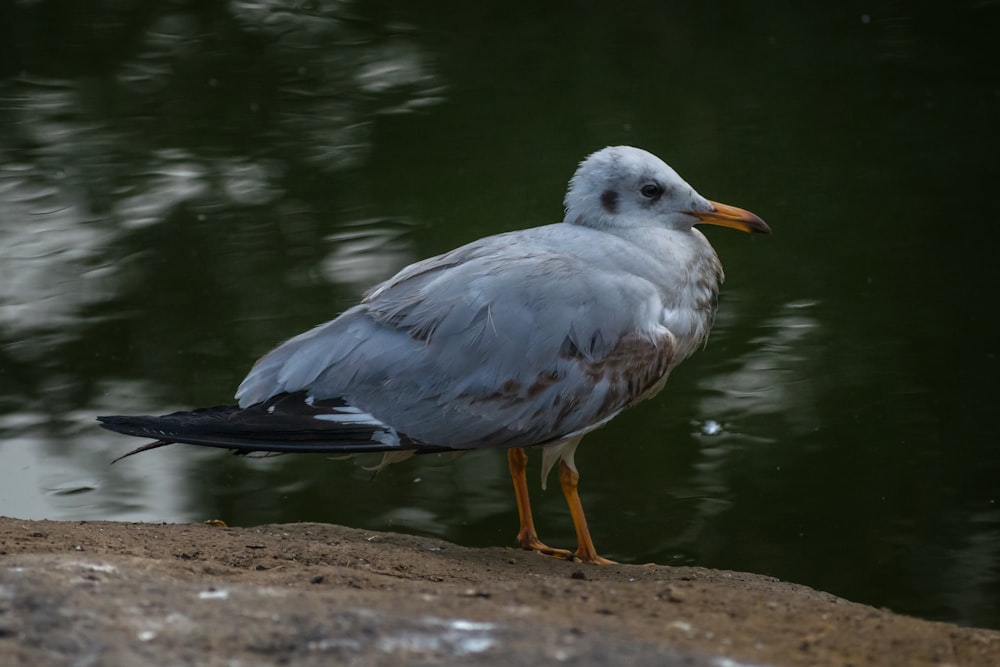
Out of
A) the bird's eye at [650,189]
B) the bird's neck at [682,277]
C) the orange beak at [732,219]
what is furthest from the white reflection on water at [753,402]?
the bird's eye at [650,189]

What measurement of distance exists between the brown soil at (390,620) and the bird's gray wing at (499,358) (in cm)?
57

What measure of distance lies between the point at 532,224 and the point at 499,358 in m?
3.44

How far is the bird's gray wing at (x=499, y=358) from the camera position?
440 centimetres

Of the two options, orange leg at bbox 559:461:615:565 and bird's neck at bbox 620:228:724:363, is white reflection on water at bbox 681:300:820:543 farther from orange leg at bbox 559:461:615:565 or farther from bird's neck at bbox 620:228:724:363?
bird's neck at bbox 620:228:724:363

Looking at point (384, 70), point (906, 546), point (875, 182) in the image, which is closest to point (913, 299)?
point (875, 182)

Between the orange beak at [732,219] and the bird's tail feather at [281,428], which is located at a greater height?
the orange beak at [732,219]

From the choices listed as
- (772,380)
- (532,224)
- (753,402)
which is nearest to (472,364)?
(753,402)

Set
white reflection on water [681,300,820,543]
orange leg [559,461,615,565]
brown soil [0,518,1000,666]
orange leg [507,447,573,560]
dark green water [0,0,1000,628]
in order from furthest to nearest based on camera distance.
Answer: white reflection on water [681,300,820,543] < dark green water [0,0,1000,628] < orange leg [507,447,573,560] < orange leg [559,461,615,565] < brown soil [0,518,1000,666]

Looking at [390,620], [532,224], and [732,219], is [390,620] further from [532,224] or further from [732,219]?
[532,224]

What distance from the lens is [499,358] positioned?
4.42 meters

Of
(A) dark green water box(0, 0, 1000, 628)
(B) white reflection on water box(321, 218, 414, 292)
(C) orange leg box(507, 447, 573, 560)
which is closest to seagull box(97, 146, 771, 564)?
(C) orange leg box(507, 447, 573, 560)

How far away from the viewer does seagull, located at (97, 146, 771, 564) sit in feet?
14.2

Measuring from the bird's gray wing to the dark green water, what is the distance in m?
1.13

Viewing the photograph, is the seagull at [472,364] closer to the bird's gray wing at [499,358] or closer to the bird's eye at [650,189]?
the bird's gray wing at [499,358]
